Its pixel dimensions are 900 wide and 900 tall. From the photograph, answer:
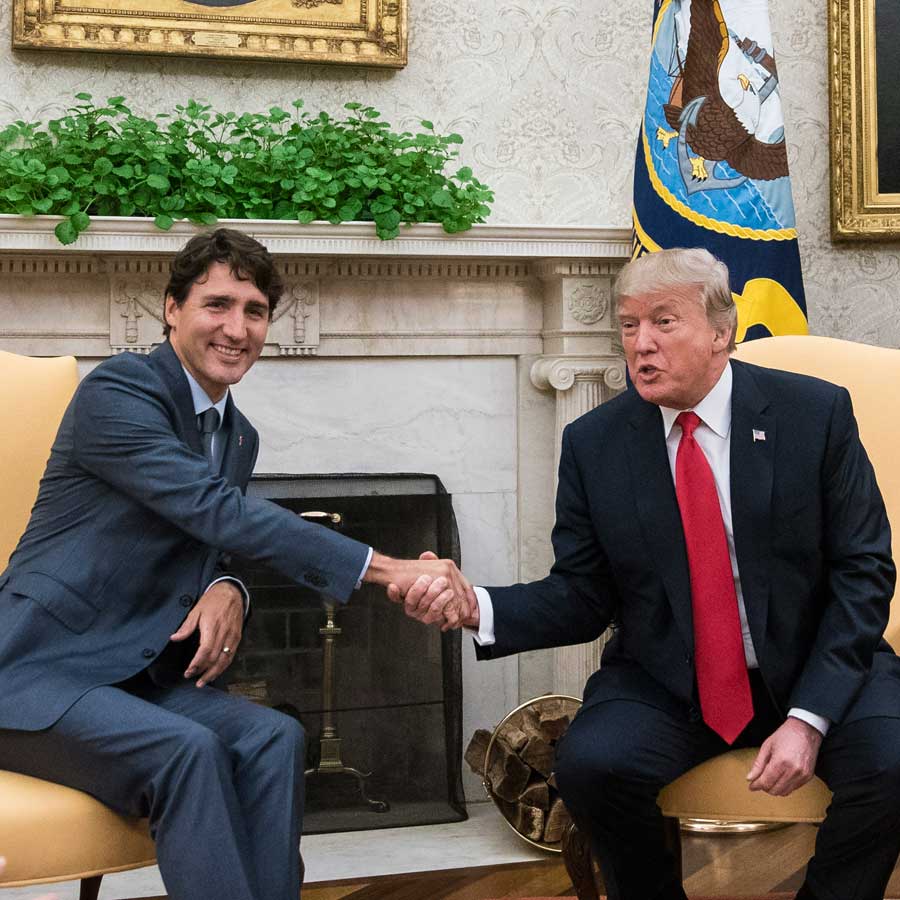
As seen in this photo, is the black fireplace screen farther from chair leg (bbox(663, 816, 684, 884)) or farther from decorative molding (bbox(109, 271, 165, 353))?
chair leg (bbox(663, 816, 684, 884))

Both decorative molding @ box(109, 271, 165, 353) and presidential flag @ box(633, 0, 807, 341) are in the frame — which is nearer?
presidential flag @ box(633, 0, 807, 341)

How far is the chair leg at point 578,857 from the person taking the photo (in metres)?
2.20

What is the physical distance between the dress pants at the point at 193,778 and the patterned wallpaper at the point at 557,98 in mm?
2067

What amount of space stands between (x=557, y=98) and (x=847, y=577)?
2.04 m

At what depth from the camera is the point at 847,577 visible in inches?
81.1

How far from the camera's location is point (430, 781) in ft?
11.2

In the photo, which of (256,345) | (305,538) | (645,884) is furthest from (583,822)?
(256,345)

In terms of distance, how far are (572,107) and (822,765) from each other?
2.27 meters

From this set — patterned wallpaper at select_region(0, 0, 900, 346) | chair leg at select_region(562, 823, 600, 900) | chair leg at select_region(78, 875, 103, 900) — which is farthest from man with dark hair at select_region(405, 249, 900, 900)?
patterned wallpaper at select_region(0, 0, 900, 346)

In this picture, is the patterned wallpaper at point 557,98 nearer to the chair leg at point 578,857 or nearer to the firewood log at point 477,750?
the firewood log at point 477,750

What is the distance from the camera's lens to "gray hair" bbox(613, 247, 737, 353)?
2107mm

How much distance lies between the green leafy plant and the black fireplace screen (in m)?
0.73

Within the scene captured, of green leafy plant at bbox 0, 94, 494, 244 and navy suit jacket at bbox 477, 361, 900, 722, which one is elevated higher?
green leafy plant at bbox 0, 94, 494, 244

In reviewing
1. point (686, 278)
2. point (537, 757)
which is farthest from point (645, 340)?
point (537, 757)
